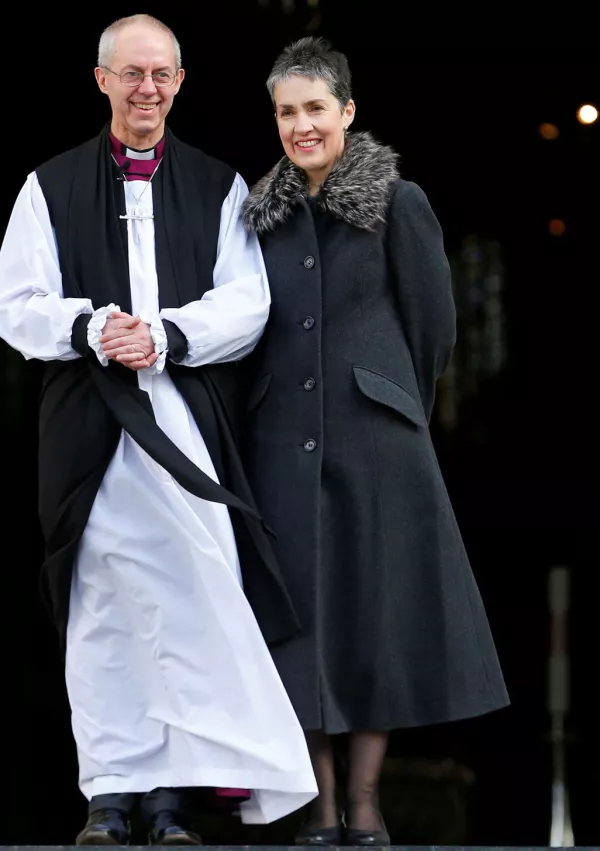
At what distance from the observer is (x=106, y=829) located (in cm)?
382

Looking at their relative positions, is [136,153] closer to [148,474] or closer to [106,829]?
[148,474]

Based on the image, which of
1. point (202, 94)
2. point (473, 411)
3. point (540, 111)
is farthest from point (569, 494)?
point (202, 94)

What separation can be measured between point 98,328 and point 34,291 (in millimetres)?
183

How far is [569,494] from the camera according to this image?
11.6 m

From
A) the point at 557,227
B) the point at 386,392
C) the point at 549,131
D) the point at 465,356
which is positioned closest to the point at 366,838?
the point at 386,392

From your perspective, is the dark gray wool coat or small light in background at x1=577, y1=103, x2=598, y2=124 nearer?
the dark gray wool coat

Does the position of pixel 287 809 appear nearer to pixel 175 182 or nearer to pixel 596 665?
pixel 175 182

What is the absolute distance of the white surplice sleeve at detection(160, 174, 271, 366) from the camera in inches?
154

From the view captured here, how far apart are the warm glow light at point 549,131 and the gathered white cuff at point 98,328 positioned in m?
7.17

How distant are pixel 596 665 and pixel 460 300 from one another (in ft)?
8.34

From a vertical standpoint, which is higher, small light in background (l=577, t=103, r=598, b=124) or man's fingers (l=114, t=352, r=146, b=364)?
small light in background (l=577, t=103, r=598, b=124)

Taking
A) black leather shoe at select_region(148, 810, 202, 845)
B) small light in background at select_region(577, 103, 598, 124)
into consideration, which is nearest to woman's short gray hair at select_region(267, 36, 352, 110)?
black leather shoe at select_region(148, 810, 202, 845)

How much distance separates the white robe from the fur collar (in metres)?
0.24

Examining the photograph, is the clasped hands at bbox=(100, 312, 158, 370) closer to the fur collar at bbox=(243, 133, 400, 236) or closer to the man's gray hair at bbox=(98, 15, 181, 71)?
the fur collar at bbox=(243, 133, 400, 236)
